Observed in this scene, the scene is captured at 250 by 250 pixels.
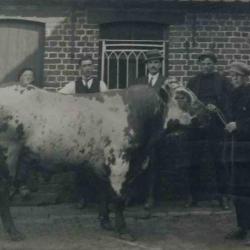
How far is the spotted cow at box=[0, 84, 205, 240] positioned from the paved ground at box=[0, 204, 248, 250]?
0.33 m

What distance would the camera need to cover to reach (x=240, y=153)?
23.5 ft

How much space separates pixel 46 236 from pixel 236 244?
224cm

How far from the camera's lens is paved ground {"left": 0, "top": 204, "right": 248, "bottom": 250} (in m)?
6.95

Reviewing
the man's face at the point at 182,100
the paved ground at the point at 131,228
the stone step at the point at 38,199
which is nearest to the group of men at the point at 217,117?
the man's face at the point at 182,100

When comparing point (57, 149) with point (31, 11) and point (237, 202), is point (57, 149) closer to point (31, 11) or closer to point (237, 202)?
point (237, 202)

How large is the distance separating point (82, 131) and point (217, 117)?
2112 millimetres

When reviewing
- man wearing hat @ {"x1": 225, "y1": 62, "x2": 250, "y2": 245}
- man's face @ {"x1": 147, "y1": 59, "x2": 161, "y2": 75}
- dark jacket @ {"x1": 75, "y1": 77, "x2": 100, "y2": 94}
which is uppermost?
man's face @ {"x1": 147, "y1": 59, "x2": 161, "y2": 75}

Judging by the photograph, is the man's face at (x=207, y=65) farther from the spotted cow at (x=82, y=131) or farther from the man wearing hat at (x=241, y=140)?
the spotted cow at (x=82, y=131)

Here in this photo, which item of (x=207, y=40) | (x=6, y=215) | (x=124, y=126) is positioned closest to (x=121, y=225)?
(x=124, y=126)

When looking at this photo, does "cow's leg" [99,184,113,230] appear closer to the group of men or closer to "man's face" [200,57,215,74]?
the group of men

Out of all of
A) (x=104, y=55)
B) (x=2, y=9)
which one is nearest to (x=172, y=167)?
(x=104, y=55)

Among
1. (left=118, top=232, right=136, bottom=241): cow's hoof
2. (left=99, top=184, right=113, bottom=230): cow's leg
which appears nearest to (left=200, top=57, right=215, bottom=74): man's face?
(left=99, top=184, right=113, bottom=230): cow's leg

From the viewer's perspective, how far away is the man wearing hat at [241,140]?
7.01 m

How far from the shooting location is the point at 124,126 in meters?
7.05
